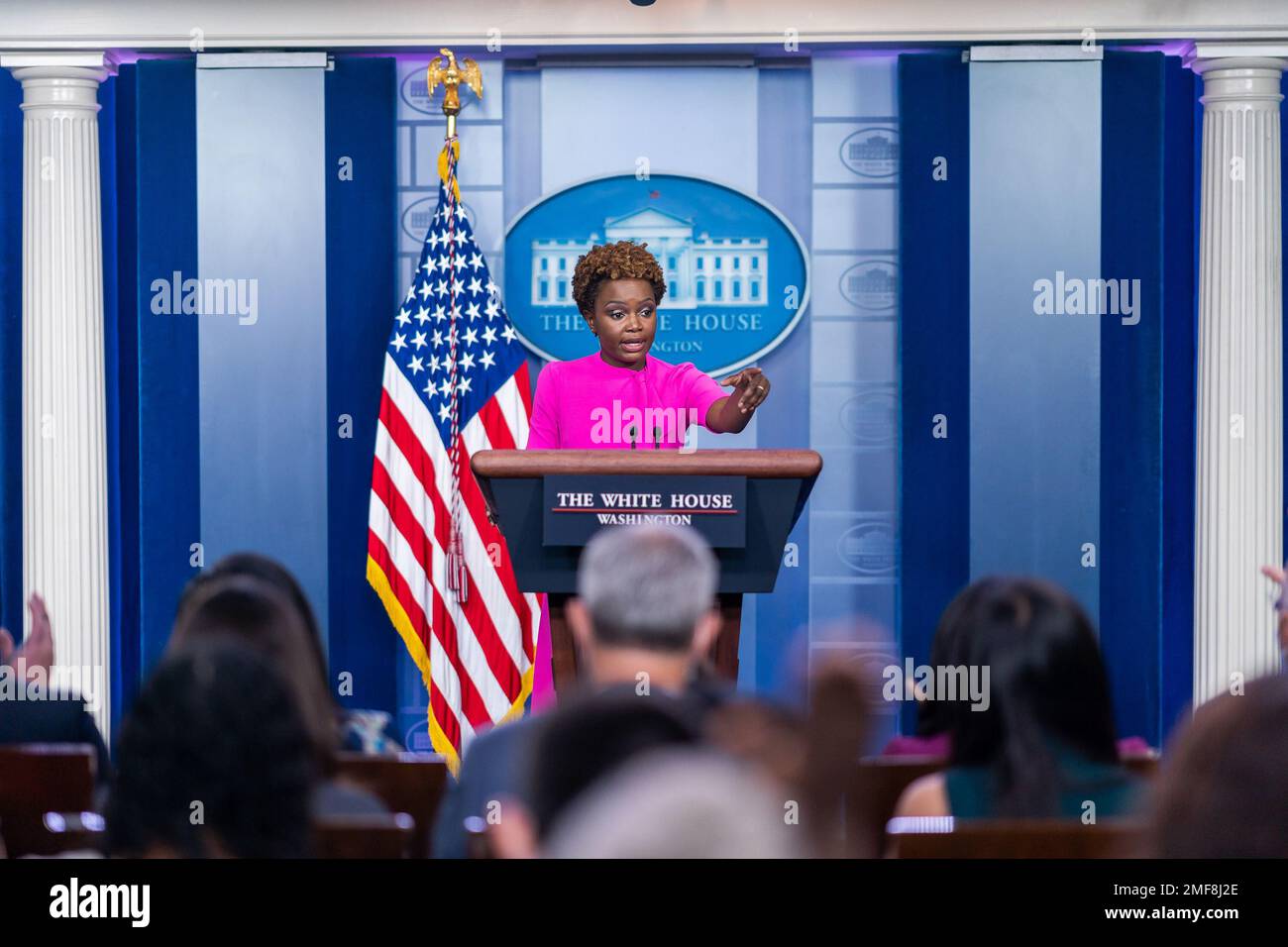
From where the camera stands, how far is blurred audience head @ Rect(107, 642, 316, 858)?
1809mm

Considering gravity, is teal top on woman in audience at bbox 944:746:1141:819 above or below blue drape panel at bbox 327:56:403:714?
below

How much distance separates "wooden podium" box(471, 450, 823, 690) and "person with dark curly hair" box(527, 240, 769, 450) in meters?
0.98

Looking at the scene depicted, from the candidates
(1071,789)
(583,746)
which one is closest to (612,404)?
(1071,789)

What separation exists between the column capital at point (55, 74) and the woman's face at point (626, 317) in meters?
2.35

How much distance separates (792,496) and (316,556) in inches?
105

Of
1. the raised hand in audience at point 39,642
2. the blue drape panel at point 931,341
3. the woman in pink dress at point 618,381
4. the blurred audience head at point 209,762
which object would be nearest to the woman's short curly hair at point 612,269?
the woman in pink dress at point 618,381

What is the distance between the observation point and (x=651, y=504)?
11.4 feet

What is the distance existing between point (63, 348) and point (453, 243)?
5.04 ft

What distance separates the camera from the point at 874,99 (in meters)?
5.70

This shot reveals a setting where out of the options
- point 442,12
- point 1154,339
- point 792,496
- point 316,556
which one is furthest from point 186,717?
point 1154,339

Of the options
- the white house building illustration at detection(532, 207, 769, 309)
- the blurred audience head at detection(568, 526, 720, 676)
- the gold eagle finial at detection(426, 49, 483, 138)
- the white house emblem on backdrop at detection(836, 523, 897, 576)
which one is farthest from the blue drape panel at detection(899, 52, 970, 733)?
the blurred audience head at detection(568, 526, 720, 676)

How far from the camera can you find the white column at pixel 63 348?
5523mm

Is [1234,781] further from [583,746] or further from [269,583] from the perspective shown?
[269,583]

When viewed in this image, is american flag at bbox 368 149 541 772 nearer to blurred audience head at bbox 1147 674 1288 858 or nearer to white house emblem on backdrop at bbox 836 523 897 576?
white house emblem on backdrop at bbox 836 523 897 576
